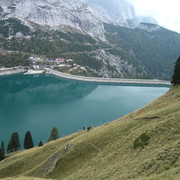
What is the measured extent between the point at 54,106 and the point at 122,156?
9549 centimetres

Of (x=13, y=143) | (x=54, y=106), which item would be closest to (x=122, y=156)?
(x=13, y=143)

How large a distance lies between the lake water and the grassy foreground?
4288 centimetres

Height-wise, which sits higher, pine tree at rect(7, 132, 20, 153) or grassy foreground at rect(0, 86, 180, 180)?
grassy foreground at rect(0, 86, 180, 180)

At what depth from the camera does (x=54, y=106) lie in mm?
116188

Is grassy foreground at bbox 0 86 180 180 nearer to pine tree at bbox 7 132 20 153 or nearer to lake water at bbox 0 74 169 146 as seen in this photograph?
pine tree at bbox 7 132 20 153

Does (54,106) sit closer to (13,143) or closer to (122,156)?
(13,143)

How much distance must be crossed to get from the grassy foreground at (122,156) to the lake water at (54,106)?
141ft

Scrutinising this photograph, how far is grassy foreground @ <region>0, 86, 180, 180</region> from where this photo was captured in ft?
55.6

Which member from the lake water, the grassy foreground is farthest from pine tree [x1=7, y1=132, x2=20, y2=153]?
the grassy foreground

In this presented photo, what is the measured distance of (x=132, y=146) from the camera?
24875mm

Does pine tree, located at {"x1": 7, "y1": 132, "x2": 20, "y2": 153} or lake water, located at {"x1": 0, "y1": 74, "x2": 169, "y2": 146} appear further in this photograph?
lake water, located at {"x1": 0, "y1": 74, "x2": 169, "y2": 146}

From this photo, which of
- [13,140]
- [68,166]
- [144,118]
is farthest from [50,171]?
[13,140]

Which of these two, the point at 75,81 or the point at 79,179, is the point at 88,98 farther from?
the point at 79,179

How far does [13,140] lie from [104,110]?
5421cm
